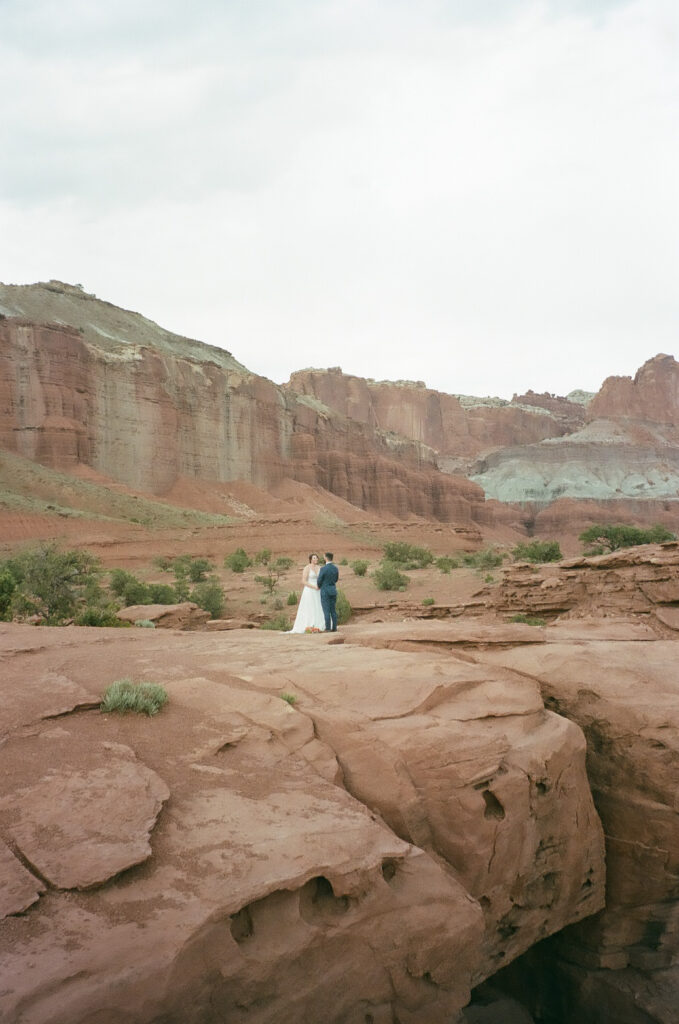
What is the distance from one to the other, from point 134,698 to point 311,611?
605 cm

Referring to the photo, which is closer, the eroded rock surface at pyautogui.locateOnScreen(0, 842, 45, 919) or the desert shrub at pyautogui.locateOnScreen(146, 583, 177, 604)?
the eroded rock surface at pyautogui.locateOnScreen(0, 842, 45, 919)

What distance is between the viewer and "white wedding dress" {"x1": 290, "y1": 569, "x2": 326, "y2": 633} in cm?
1074

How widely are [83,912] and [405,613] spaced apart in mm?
16280

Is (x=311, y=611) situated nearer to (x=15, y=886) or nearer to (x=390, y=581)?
(x=15, y=886)

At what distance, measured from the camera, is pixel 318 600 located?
1092 cm

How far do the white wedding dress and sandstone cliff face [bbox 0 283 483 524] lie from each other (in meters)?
39.7

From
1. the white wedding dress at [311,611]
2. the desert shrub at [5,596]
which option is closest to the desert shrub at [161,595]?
the desert shrub at [5,596]

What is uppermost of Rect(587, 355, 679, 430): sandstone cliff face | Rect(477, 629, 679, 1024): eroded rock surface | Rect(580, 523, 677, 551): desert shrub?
Rect(587, 355, 679, 430): sandstone cliff face

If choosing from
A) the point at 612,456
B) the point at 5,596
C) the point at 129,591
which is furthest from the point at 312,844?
the point at 612,456

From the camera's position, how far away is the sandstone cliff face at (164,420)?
154 ft

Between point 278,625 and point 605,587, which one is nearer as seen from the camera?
point 605,587

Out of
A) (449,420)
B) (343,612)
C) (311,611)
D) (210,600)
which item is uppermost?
(449,420)

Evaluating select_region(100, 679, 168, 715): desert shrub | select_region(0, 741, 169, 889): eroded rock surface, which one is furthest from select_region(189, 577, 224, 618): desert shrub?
select_region(0, 741, 169, 889): eroded rock surface

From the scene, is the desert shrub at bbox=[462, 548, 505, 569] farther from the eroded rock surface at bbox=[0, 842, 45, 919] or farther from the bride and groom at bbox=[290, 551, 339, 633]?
the eroded rock surface at bbox=[0, 842, 45, 919]
